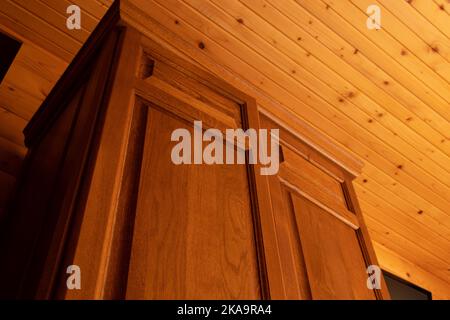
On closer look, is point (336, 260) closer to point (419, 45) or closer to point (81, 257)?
point (81, 257)

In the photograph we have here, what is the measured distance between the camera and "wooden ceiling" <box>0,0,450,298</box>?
70.9 inches

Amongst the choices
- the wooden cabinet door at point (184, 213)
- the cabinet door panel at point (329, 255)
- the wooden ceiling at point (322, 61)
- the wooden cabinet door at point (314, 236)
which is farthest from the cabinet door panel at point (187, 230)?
the wooden ceiling at point (322, 61)

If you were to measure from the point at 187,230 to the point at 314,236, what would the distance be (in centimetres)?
55

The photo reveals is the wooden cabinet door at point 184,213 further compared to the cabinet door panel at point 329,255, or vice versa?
the cabinet door panel at point 329,255

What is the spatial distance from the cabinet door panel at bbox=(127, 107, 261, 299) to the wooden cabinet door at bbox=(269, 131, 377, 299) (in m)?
0.17

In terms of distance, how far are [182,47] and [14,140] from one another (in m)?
0.81

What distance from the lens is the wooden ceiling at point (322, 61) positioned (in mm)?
1800

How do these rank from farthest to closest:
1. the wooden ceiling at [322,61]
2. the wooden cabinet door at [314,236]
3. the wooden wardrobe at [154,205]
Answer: the wooden ceiling at [322,61] → the wooden cabinet door at [314,236] → the wooden wardrobe at [154,205]

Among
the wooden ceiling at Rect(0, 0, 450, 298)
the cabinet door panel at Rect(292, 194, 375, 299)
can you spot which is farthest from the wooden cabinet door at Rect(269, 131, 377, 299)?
the wooden ceiling at Rect(0, 0, 450, 298)

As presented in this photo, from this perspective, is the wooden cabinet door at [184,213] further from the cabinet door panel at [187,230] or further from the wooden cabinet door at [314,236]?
the wooden cabinet door at [314,236]

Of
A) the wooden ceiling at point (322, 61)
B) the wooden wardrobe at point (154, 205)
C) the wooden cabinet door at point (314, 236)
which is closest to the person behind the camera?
the wooden wardrobe at point (154, 205)

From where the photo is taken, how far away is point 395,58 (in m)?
2.04

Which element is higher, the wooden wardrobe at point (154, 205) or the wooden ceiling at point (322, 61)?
the wooden ceiling at point (322, 61)
